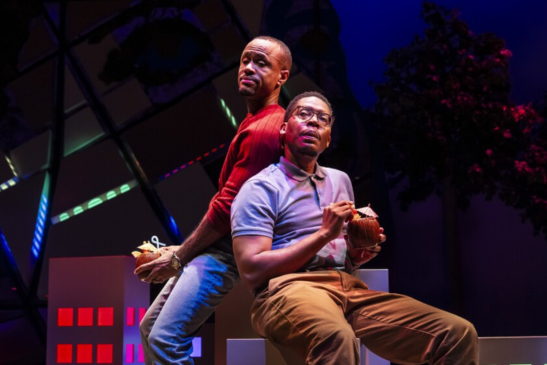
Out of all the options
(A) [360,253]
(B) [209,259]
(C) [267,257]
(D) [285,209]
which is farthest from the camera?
(B) [209,259]

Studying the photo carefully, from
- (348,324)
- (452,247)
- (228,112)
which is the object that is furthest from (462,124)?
(348,324)

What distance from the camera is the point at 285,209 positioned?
190 centimetres

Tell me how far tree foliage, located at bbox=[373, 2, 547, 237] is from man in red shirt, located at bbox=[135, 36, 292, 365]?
267 centimetres

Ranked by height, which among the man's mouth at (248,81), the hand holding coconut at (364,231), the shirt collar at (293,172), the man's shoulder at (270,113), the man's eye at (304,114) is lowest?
the hand holding coconut at (364,231)

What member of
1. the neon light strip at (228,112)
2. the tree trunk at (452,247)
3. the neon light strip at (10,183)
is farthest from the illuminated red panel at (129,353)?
the neon light strip at (10,183)

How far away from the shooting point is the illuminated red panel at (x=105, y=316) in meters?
3.62

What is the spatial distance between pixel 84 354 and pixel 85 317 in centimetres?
19

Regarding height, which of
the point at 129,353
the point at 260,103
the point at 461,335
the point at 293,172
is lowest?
the point at 129,353

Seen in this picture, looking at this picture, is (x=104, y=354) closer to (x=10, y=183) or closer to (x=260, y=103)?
(x=260, y=103)

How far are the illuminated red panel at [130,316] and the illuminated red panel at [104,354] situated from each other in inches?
5.9

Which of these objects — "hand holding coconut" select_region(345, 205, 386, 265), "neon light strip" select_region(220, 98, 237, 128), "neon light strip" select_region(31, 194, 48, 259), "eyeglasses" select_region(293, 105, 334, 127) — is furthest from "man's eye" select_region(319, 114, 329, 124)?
"neon light strip" select_region(31, 194, 48, 259)

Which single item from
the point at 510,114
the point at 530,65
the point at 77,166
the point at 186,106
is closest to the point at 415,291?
the point at 510,114

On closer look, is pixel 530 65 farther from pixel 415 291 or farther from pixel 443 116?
pixel 415 291

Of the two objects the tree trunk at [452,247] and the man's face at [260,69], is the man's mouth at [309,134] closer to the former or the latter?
the man's face at [260,69]
